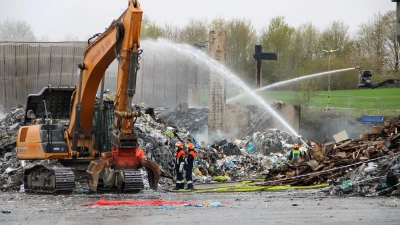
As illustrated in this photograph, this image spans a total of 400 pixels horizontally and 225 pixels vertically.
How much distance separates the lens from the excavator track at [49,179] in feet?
53.3

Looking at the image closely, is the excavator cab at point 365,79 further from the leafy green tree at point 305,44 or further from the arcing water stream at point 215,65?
the leafy green tree at point 305,44

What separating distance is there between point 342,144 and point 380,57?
102 feet

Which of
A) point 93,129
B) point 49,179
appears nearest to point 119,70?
point 93,129

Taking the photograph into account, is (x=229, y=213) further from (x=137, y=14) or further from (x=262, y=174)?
(x=262, y=174)

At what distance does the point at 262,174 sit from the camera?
2702 centimetres

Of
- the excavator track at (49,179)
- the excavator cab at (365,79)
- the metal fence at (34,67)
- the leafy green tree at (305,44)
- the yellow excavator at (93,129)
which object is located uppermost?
the leafy green tree at (305,44)

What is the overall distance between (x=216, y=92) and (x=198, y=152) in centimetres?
1018

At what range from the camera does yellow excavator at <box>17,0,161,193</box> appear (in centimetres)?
1490

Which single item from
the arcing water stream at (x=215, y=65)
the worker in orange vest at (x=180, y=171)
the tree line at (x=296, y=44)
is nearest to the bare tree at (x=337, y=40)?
the tree line at (x=296, y=44)

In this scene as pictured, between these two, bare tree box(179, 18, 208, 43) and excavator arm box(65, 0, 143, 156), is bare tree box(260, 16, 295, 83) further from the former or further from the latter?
excavator arm box(65, 0, 143, 156)

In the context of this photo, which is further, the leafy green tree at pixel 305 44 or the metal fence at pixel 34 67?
the leafy green tree at pixel 305 44

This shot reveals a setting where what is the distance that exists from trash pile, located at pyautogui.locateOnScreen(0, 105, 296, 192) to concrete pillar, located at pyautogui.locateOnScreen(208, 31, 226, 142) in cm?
150

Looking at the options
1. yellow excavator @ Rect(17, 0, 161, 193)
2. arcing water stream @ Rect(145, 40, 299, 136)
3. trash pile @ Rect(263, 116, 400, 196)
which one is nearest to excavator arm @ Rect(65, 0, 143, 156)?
yellow excavator @ Rect(17, 0, 161, 193)

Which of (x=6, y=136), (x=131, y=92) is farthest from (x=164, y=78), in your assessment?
(x=131, y=92)
